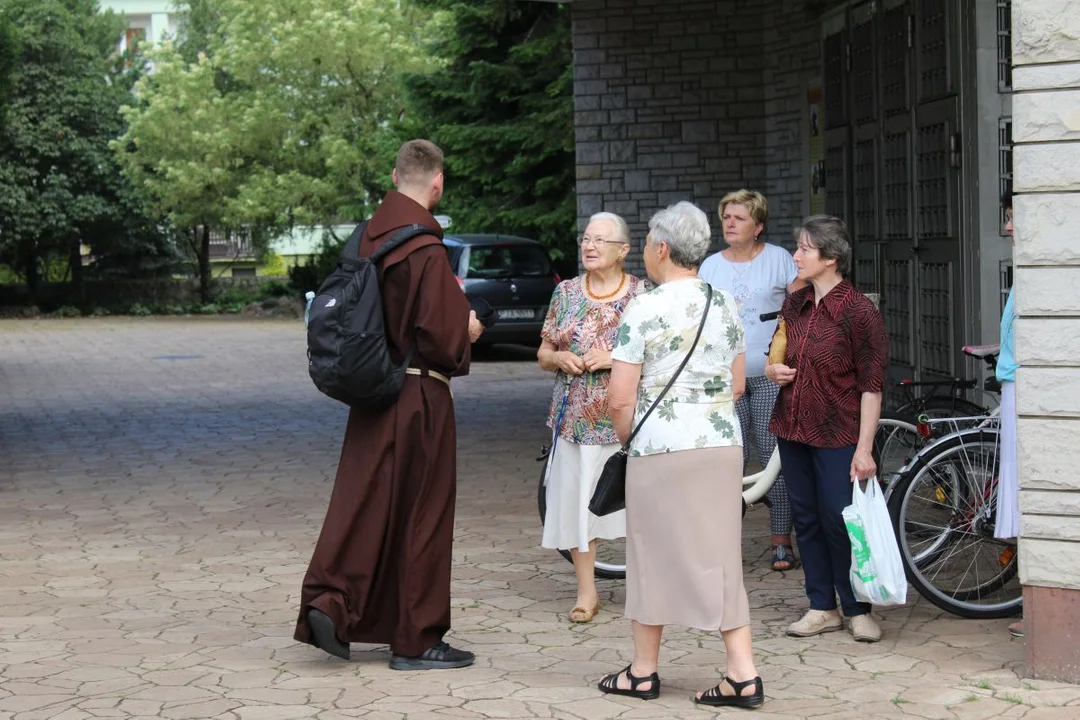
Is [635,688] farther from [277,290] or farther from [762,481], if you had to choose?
[277,290]

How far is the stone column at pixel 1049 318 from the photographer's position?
18.3 feet

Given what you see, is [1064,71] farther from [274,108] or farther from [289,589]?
[274,108]

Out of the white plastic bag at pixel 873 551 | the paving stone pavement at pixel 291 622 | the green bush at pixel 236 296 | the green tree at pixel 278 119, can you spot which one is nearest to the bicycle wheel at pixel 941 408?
the paving stone pavement at pixel 291 622

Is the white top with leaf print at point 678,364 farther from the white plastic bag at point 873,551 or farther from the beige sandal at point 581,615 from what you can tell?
the beige sandal at point 581,615

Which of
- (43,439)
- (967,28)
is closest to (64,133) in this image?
(43,439)

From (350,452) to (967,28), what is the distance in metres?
6.10

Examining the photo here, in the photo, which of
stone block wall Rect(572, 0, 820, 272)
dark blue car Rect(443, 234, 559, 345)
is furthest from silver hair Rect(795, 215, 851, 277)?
dark blue car Rect(443, 234, 559, 345)

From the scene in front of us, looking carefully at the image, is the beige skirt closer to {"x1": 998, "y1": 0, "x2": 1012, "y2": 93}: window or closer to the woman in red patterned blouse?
the woman in red patterned blouse

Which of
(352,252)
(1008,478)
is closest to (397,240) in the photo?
(352,252)

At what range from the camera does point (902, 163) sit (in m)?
12.0

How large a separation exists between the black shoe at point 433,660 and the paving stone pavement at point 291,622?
0.16ft

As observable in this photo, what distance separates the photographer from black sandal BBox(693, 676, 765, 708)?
543 centimetres

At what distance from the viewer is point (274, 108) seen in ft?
136

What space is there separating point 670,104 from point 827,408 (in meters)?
9.58
